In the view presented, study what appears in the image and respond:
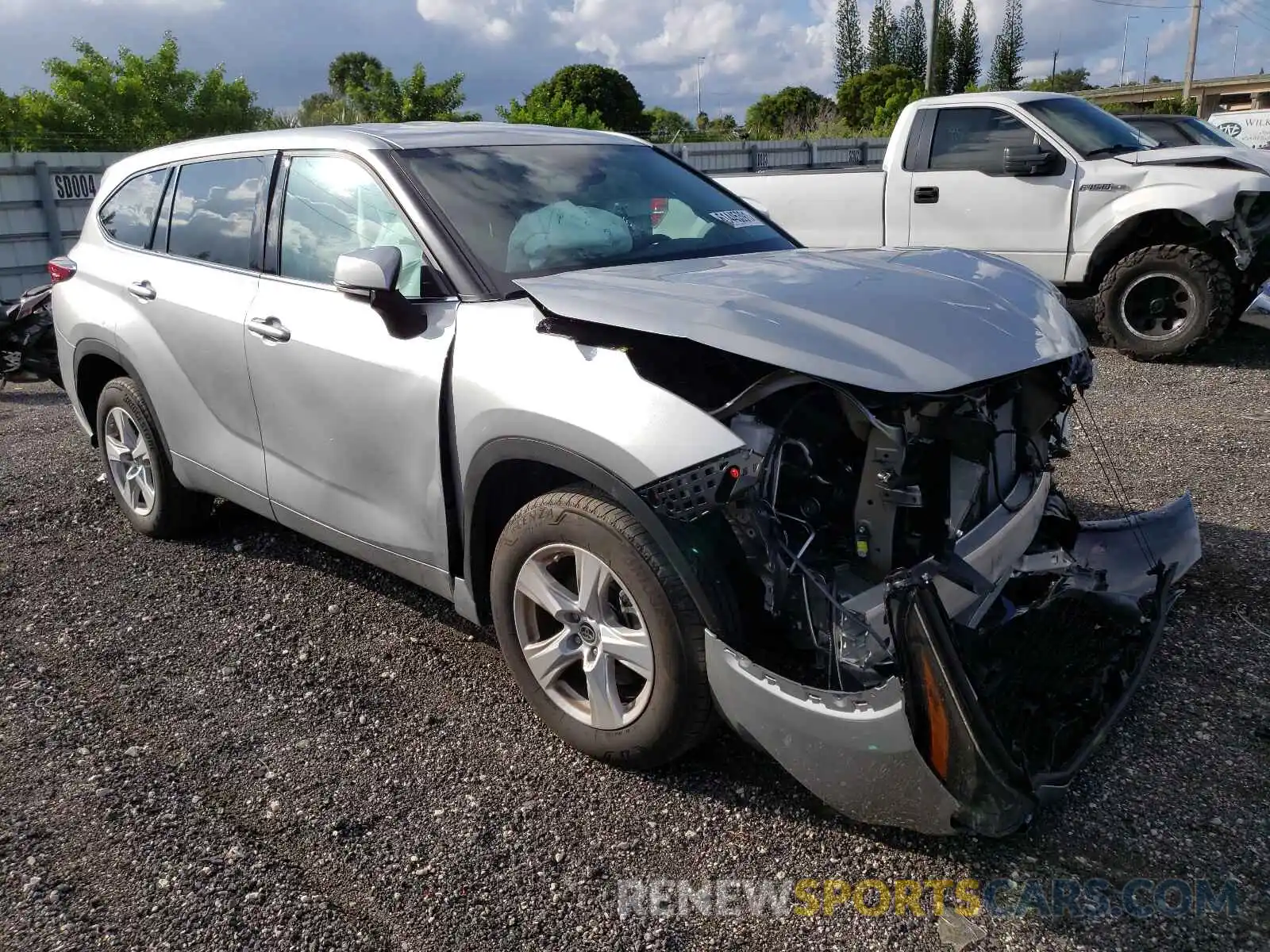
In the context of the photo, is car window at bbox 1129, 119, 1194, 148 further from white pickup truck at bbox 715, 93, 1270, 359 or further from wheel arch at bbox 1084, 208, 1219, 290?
wheel arch at bbox 1084, 208, 1219, 290

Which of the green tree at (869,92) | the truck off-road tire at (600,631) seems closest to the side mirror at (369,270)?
the truck off-road tire at (600,631)

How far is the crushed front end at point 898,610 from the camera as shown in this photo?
234 cm

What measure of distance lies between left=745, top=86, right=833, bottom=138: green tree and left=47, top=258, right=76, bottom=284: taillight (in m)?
44.4

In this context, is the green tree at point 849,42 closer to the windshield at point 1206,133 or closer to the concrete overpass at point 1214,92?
the concrete overpass at point 1214,92

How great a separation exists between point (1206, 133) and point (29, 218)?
13686mm

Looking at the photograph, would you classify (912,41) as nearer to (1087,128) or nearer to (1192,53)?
(1192,53)

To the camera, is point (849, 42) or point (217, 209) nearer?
point (217, 209)

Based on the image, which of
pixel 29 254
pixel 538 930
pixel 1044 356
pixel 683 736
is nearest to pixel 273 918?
pixel 538 930

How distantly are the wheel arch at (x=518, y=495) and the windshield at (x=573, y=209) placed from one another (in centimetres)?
60

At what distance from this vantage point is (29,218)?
12930mm

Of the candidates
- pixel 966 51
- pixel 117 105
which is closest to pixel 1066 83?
pixel 966 51

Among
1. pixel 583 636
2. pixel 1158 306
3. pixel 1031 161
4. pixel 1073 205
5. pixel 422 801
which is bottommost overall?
pixel 422 801

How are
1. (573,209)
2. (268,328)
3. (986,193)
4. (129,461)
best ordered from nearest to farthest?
(573,209), (268,328), (129,461), (986,193)

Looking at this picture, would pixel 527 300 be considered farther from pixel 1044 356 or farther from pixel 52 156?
pixel 52 156
